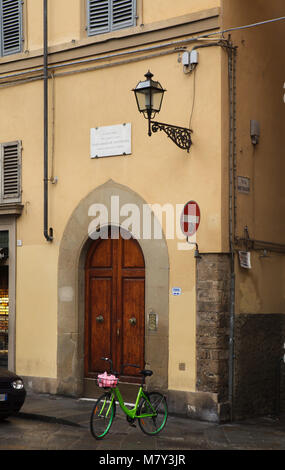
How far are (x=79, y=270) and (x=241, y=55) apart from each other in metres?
4.81

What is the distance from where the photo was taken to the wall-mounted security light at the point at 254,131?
13.0 metres

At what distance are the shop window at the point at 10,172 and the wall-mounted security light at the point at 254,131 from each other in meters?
4.66

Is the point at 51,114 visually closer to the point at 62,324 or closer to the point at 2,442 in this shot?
the point at 62,324

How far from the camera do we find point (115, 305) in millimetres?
13570

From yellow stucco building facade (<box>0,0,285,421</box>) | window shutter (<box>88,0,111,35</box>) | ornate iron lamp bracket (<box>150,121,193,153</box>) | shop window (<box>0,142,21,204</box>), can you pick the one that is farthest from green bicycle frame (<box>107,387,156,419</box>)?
window shutter (<box>88,0,111,35</box>)

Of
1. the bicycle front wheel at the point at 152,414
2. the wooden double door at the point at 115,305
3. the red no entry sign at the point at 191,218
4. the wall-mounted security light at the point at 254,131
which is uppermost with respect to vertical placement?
the wall-mounted security light at the point at 254,131

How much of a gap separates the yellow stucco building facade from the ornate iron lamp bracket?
17 cm

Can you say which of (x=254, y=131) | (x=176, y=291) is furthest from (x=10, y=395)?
(x=254, y=131)

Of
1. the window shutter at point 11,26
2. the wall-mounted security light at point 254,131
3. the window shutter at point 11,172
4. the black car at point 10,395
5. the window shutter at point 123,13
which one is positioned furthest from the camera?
the window shutter at point 11,26

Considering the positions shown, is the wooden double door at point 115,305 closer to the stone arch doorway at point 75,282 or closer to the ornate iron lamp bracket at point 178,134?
the stone arch doorway at point 75,282

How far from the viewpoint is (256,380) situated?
1301 centimetres

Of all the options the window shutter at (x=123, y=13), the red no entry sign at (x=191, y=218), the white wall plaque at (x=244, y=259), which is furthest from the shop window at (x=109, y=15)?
the white wall plaque at (x=244, y=259)

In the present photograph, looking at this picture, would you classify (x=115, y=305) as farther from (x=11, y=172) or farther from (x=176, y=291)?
(x=11, y=172)
